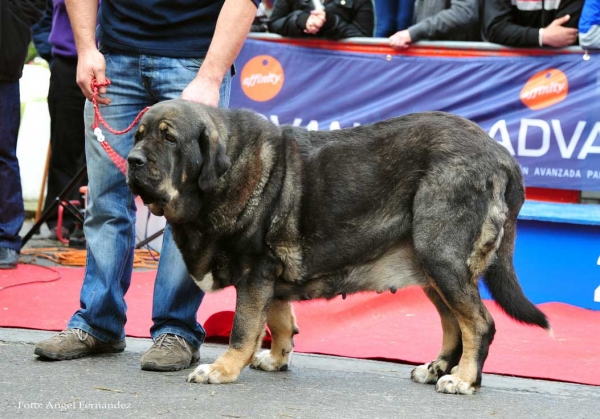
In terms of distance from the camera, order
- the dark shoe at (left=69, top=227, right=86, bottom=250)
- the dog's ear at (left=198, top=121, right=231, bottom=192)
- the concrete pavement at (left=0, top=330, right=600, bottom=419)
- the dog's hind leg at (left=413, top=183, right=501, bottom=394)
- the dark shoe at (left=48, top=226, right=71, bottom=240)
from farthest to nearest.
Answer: the dark shoe at (left=48, top=226, right=71, bottom=240), the dark shoe at (left=69, top=227, right=86, bottom=250), the dog's hind leg at (left=413, top=183, right=501, bottom=394), the dog's ear at (left=198, top=121, right=231, bottom=192), the concrete pavement at (left=0, top=330, right=600, bottom=419)

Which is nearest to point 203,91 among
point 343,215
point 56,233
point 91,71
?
point 91,71

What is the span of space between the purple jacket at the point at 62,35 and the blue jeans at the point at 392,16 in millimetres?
2721

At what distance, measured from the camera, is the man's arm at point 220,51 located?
4133 millimetres

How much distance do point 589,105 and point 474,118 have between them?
2.98 ft

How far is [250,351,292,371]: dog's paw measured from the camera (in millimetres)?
4402

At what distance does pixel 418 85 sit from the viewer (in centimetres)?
745

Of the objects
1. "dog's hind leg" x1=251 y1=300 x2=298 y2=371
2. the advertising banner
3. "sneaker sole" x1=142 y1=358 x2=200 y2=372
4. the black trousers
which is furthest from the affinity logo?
"sneaker sole" x1=142 y1=358 x2=200 y2=372

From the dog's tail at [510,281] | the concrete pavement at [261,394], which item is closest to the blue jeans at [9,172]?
the concrete pavement at [261,394]

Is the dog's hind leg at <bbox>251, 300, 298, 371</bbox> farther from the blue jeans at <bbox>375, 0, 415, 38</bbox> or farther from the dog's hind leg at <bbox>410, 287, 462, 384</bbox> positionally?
the blue jeans at <bbox>375, 0, 415, 38</bbox>

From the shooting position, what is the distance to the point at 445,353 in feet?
14.0

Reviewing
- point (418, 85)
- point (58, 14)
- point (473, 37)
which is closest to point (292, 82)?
point (418, 85)

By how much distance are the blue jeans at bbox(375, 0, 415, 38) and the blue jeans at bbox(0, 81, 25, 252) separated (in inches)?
129

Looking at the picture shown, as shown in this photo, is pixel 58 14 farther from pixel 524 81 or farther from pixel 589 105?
pixel 589 105

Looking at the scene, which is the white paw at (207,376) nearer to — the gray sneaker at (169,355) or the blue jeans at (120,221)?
the gray sneaker at (169,355)
